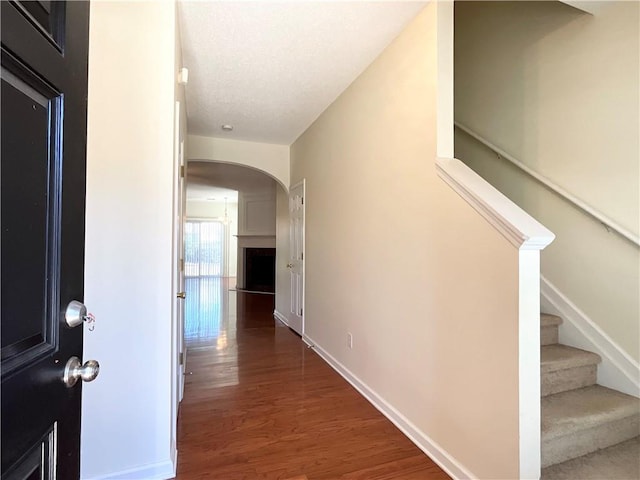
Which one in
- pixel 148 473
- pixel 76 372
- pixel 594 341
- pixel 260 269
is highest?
pixel 76 372

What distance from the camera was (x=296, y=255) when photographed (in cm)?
453

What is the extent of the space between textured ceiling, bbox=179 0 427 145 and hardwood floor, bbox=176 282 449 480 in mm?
2618

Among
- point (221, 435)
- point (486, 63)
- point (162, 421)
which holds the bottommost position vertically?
point (221, 435)

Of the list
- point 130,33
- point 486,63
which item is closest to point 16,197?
point 130,33

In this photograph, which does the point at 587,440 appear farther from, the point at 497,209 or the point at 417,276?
the point at 497,209

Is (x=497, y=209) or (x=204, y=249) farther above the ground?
(x=497, y=209)

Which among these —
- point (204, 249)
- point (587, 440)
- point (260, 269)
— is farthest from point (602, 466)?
point (204, 249)

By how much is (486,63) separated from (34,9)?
10.5ft

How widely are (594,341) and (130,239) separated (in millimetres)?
2811

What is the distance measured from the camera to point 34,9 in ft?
2.11

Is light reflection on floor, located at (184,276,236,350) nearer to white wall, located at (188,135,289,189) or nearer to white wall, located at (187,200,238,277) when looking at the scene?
white wall, located at (187,200,238,277)

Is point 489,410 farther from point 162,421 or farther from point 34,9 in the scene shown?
point 34,9

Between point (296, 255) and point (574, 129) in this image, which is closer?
point (574, 129)

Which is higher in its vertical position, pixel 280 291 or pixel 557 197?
pixel 557 197
